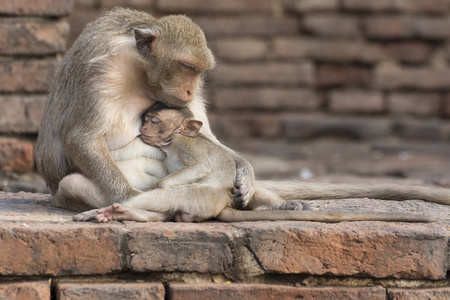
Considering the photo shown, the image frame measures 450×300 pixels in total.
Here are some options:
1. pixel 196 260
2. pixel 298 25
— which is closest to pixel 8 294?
pixel 196 260

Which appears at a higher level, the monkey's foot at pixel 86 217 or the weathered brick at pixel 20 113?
the weathered brick at pixel 20 113

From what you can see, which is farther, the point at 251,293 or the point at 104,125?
the point at 104,125

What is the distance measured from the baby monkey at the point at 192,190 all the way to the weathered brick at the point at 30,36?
1.96 meters

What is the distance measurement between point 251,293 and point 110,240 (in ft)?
2.24

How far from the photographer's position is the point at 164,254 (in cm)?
381

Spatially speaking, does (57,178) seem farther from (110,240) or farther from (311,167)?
(311,167)

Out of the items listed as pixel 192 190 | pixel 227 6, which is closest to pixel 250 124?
pixel 227 6

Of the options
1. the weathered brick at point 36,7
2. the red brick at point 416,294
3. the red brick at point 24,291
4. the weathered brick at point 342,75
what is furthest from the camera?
the weathered brick at point 342,75

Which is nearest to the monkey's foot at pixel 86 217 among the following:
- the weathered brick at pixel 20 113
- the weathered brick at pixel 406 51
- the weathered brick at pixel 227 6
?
the weathered brick at pixel 20 113

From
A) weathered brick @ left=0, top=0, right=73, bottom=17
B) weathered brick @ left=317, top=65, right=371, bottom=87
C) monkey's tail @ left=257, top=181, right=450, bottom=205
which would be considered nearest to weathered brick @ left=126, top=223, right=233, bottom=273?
monkey's tail @ left=257, top=181, right=450, bottom=205

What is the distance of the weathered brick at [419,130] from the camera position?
398 inches

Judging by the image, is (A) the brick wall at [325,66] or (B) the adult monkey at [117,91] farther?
(A) the brick wall at [325,66]

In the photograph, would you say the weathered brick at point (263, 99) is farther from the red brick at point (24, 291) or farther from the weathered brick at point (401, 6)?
the red brick at point (24, 291)

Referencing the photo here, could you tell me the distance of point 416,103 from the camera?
1023cm
